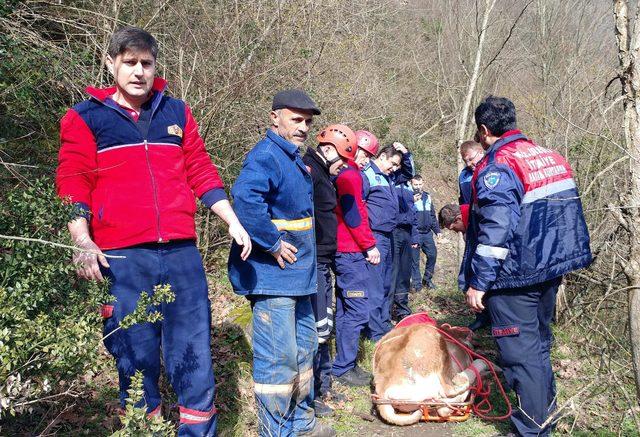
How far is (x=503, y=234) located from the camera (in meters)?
3.67

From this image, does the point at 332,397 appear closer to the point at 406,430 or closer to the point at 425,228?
the point at 406,430

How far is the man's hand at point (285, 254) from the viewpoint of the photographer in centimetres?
337

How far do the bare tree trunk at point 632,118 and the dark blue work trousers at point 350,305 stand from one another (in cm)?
261

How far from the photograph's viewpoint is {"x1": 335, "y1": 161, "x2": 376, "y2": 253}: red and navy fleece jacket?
4.94 metres

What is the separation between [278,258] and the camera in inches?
133

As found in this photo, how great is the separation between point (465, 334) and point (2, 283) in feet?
12.8

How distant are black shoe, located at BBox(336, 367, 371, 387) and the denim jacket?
1766mm

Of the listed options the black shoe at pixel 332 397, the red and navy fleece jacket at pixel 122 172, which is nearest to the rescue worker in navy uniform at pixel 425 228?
the black shoe at pixel 332 397

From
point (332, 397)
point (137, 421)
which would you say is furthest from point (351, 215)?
point (137, 421)

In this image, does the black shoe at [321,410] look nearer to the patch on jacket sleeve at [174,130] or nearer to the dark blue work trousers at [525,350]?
the dark blue work trousers at [525,350]

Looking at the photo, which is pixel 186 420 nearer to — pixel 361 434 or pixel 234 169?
pixel 361 434

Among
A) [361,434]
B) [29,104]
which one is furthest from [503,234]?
[29,104]

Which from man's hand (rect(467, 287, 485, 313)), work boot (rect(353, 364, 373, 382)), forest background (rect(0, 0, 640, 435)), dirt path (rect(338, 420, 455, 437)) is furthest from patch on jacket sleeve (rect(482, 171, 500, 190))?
work boot (rect(353, 364, 373, 382))

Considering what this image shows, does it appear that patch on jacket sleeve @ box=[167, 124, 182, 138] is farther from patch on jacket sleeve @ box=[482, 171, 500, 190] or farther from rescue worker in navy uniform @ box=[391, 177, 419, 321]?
rescue worker in navy uniform @ box=[391, 177, 419, 321]
